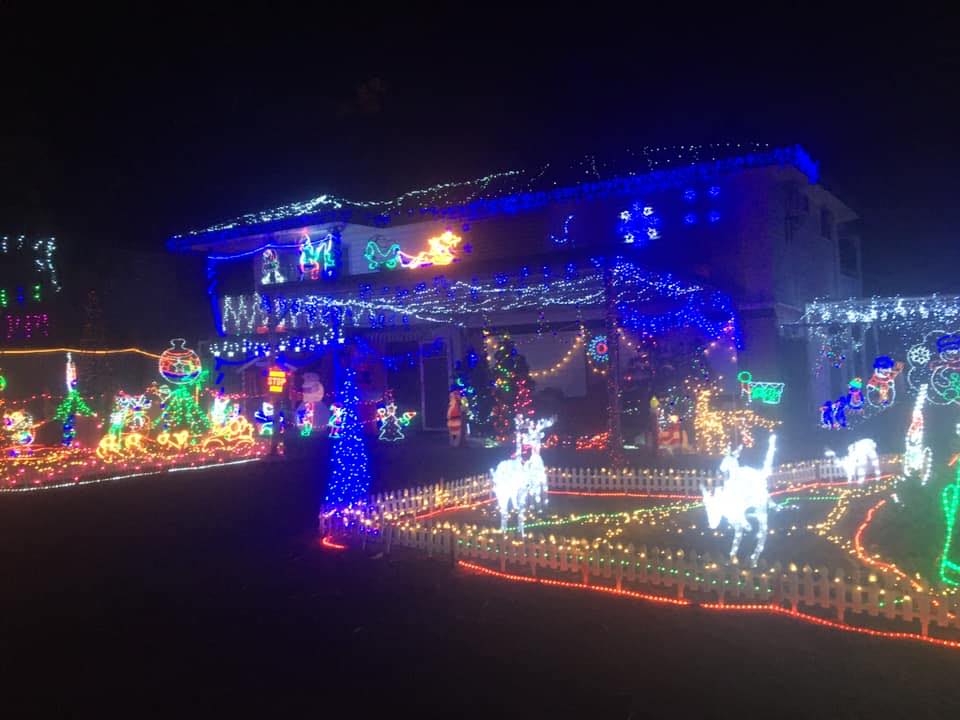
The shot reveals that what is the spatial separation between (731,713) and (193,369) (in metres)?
16.8

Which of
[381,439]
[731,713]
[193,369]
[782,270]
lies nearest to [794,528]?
[731,713]

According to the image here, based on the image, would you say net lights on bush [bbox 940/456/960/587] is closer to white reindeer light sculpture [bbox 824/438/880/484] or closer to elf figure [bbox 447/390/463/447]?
white reindeer light sculpture [bbox 824/438/880/484]

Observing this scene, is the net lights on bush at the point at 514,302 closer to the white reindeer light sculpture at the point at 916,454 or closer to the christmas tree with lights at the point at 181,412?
the christmas tree with lights at the point at 181,412

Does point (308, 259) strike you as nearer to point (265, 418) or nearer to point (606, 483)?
point (265, 418)

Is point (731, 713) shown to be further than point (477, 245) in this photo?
No

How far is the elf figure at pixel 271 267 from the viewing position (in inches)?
935

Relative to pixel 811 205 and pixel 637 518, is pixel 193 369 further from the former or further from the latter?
pixel 811 205

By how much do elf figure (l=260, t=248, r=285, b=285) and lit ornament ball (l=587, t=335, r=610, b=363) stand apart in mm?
10222

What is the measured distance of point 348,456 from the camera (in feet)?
32.9

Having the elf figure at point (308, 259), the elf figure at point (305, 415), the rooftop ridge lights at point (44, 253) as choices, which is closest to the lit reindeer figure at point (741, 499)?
the elf figure at point (305, 415)

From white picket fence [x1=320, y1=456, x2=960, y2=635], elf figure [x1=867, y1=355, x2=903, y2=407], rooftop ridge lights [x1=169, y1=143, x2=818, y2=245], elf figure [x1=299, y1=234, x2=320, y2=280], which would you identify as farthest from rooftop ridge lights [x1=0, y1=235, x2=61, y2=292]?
elf figure [x1=867, y1=355, x2=903, y2=407]

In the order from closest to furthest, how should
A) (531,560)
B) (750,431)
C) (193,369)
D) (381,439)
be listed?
(531,560) → (750,431) → (193,369) → (381,439)

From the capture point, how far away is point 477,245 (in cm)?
2148

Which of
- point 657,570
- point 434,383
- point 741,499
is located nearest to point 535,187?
point 434,383
